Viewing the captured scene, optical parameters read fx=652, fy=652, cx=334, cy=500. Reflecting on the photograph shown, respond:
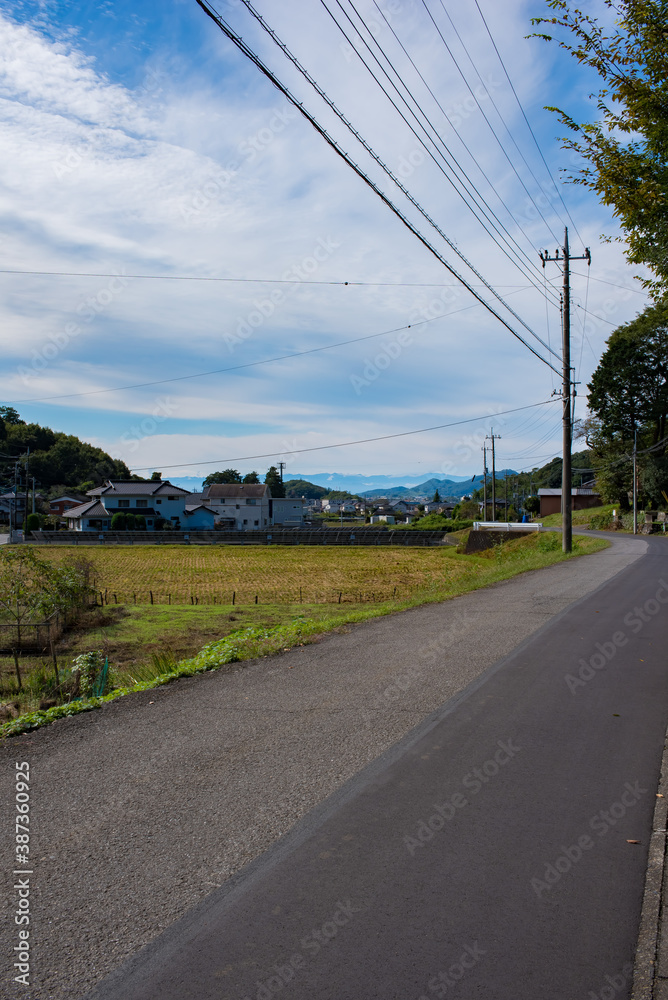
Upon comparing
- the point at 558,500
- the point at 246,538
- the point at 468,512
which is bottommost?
the point at 246,538

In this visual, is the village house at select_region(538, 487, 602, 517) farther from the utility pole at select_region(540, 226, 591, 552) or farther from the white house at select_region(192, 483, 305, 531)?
the utility pole at select_region(540, 226, 591, 552)

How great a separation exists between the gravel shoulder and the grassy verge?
1.36ft

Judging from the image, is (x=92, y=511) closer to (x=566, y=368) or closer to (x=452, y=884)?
(x=566, y=368)

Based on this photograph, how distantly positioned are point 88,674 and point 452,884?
837 cm

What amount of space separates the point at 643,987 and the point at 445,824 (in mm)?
1449

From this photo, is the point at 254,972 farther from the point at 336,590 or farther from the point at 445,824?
the point at 336,590

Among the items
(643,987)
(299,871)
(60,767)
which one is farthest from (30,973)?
(643,987)

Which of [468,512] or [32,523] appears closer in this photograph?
[32,523]

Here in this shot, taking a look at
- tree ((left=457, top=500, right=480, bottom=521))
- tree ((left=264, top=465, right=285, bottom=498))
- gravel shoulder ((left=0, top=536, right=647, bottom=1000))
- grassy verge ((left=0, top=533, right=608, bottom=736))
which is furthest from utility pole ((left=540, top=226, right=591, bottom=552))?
tree ((left=264, top=465, right=285, bottom=498))

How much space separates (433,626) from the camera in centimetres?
1059

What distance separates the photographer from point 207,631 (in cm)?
1753

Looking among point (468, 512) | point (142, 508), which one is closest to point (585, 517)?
point (468, 512)

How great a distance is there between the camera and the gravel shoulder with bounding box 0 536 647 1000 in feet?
10.4

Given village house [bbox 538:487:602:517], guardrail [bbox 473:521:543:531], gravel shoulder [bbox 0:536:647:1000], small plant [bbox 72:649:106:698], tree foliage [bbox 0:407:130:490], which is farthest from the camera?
tree foliage [bbox 0:407:130:490]
